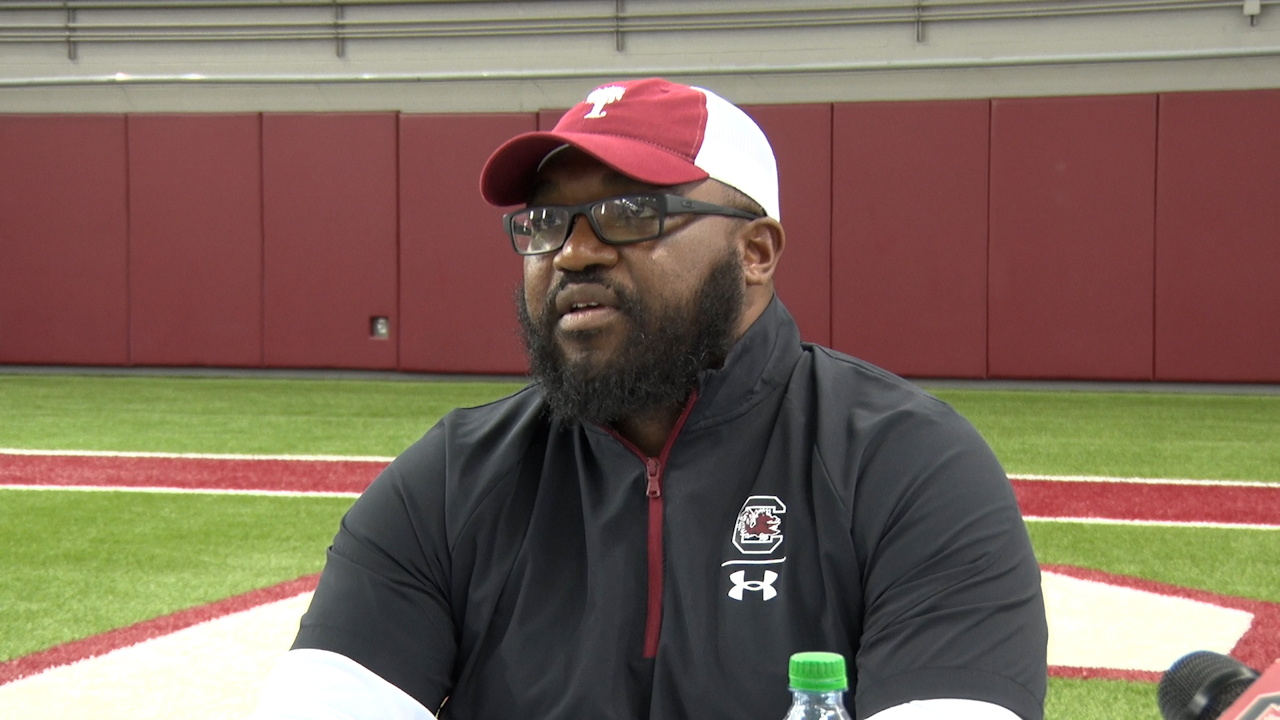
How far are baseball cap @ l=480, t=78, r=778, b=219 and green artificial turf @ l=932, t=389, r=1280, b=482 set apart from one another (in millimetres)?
5280

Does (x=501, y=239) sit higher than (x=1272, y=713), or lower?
higher

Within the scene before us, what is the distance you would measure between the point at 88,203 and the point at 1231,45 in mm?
9972

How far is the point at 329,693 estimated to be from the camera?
64.5 inches

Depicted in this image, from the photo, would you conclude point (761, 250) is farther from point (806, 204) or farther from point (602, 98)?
point (806, 204)

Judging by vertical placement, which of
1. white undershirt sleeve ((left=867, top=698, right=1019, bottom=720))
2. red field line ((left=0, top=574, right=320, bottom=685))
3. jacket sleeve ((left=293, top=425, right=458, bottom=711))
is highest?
jacket sleeve ((left=293, top=425, right=458, bottom=711))

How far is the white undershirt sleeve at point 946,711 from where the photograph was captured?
143 cm

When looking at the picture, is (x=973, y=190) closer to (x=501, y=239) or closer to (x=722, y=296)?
(x=501, y=239)

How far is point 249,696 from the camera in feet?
10.2

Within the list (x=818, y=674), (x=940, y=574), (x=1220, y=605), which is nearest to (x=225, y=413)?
(x=1220, y=605)

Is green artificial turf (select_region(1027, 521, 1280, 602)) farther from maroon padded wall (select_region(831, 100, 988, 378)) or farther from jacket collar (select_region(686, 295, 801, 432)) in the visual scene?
maroon padded wall (select_region(831, 100, 988, 378))

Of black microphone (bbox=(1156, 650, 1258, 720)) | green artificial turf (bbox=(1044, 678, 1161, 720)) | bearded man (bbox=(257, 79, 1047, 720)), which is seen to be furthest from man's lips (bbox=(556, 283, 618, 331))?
green artificial turf (bbox=(1044, 678, 1161, 720))

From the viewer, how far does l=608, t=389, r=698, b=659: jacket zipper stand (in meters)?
1.65

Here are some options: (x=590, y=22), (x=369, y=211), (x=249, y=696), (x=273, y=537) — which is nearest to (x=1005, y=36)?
(x=590, y=22)

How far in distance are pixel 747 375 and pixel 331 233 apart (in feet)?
35.3
